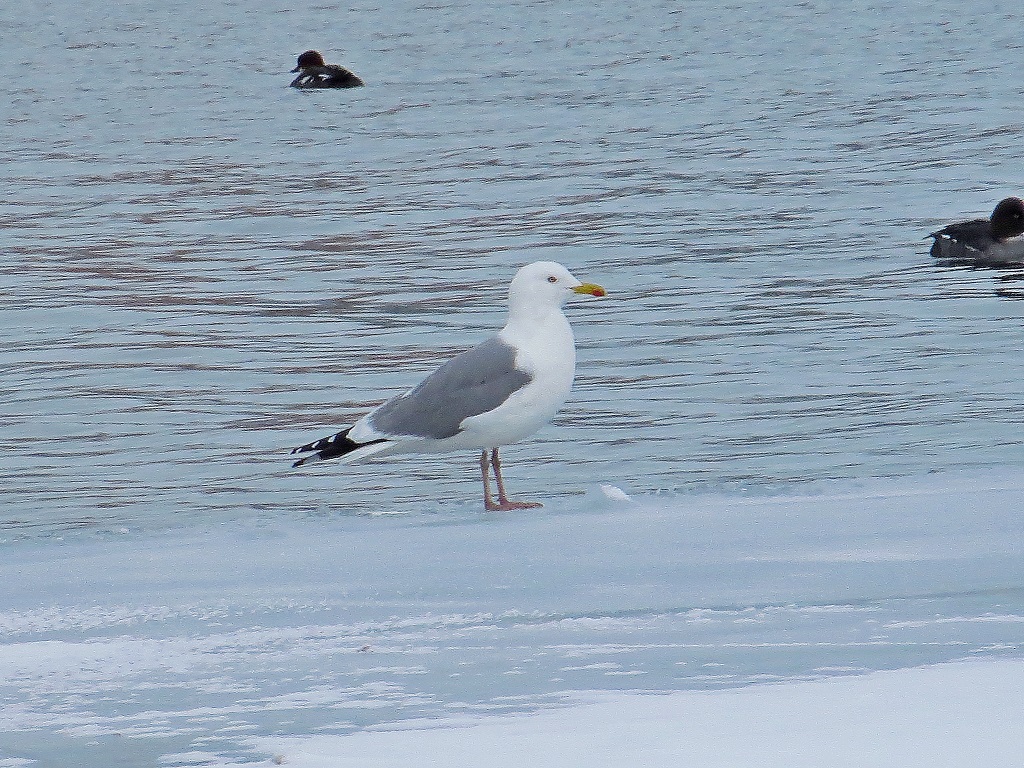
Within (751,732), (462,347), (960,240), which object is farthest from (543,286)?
(960,240)

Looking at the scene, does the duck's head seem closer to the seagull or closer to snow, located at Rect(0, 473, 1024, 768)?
the seagull

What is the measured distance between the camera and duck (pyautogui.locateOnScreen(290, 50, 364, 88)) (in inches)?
1053

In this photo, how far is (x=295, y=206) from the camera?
16.7 m

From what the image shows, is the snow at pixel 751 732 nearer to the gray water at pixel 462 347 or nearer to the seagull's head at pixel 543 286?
the gray water at pixel 462 347

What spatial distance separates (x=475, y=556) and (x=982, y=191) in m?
11.6

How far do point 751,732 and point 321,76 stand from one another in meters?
23.6

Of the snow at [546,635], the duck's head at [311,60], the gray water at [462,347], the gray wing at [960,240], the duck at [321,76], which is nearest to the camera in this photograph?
the snow at [546,635]

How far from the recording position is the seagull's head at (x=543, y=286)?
689cm

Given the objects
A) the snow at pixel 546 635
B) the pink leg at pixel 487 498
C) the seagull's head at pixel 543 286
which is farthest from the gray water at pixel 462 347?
the seagull's head at pixel 543 286

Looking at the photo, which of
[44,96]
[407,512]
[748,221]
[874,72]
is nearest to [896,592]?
[407,512]

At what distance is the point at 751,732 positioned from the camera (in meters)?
4.16

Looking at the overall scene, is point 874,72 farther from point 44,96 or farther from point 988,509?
point 988,509

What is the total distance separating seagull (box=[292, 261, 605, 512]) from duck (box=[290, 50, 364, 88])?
66.8 feet

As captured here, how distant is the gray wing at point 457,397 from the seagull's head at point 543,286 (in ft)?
0.75
